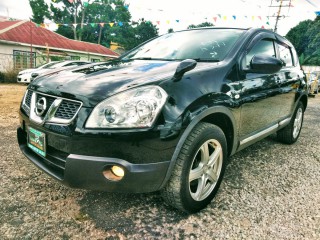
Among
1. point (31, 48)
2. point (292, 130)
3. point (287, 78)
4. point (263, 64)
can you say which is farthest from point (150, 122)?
point (31, 48)

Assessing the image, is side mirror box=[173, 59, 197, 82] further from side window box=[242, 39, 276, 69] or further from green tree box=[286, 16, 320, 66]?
green tree box=[286, 16, 320, 66]

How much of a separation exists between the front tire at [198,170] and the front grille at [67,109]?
29.6 inches

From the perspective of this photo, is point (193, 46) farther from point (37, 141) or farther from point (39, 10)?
point (39, 10)

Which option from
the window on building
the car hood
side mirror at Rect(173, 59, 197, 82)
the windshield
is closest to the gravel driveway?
the car hood

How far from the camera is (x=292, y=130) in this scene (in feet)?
13.0

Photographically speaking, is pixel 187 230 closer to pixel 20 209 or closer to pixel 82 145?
pixel 82 145

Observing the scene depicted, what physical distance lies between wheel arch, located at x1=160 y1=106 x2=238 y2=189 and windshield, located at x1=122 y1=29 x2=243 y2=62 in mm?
549

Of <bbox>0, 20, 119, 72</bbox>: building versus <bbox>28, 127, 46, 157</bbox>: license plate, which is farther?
<bbox>0, 20, 119, 72</bbox>: building

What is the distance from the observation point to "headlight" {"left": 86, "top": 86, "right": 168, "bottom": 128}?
1.64 meters

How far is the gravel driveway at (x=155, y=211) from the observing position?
6.07 ft

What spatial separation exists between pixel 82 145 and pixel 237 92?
1.37 meters

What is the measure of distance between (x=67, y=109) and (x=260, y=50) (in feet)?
7.00

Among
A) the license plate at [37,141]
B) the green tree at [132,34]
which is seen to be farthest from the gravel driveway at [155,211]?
the green tree at [132,34]

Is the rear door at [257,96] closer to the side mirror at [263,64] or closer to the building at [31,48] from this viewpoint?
the side mirror at [263,64]
